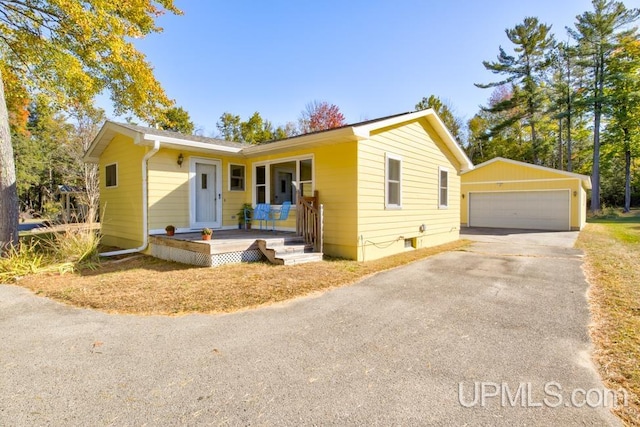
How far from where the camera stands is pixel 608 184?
3095 cm

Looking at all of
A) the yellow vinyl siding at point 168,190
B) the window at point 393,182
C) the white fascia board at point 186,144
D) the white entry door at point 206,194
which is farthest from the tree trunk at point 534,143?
the yellow vinyl siding at point 168,190

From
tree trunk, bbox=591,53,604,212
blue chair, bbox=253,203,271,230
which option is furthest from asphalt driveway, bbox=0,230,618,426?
tree trunk, bbox=591,53,604,212

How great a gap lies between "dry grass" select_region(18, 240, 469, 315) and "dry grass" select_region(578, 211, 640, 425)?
3.35 metres

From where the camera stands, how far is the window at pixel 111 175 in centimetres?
965

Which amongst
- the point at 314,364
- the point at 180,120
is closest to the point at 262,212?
the point at 314,364

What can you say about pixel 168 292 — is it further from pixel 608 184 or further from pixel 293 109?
pixel 608 184

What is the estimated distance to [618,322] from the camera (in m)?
3.75

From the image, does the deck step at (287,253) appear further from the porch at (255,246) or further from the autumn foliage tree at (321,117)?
the autumn foliage tree at (321,117)

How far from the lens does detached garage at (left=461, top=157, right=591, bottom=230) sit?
15773 millimetres

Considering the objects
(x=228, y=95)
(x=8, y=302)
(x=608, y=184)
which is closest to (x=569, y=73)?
(x=608, y=184)

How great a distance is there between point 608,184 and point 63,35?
4140 cm

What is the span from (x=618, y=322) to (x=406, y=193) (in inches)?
224

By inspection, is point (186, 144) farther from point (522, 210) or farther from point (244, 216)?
point (522, 210)

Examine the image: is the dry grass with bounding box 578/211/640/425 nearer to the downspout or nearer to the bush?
the bush
